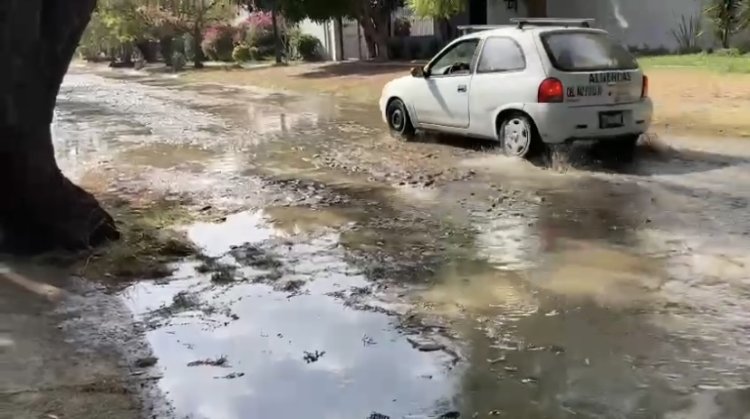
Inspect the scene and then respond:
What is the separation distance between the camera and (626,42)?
25812 millimetres

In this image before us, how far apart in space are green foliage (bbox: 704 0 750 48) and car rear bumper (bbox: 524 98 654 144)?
39.0ft

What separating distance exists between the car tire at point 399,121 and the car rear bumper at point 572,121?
3.10 meters

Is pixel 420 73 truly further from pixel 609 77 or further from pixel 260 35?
pixel 260 35

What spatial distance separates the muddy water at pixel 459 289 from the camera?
496 cm

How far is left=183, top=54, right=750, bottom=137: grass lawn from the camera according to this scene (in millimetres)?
14523

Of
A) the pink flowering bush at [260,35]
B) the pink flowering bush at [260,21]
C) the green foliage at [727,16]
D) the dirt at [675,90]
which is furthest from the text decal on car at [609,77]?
the pink flowering bush at [260,35]

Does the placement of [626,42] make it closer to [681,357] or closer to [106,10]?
[681,357]

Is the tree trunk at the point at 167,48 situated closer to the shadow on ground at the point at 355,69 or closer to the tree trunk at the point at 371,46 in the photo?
the tree trunk at the point at 371,46

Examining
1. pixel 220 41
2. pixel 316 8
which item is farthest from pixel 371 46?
pixel 220 41

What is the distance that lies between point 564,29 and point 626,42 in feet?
49.0

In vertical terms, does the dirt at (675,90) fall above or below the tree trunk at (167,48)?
below

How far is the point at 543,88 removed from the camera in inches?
441

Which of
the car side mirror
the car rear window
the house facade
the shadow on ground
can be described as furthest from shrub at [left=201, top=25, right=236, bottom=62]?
the car rear window

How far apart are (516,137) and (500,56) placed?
44.9 inches
